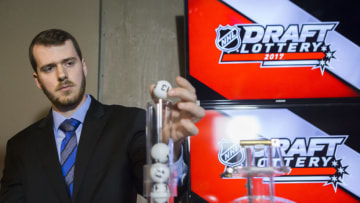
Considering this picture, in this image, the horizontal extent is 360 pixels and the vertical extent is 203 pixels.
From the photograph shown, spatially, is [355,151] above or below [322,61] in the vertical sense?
below

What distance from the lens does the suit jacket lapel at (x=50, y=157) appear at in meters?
1.56

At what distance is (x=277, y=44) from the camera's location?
1.87m

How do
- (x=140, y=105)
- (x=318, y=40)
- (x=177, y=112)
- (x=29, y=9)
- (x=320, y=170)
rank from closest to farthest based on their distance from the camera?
(x=177, y=112) < (x=320, y=170) < (x=318, y=40) < (x=140, y=105) < (x=29, y=9)

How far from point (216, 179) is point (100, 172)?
0.60 m

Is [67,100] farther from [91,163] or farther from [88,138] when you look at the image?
[91,163]

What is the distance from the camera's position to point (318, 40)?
6.10ft

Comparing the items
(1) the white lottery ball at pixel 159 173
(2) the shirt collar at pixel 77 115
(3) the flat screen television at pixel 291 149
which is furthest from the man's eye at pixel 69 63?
(1) the white lottery ball at pixel 159 173

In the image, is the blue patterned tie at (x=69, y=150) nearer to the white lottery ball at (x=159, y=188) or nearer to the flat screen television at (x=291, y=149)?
the flat screen television at (x=291, y=149)

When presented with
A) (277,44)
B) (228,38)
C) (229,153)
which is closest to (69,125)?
(229,153)

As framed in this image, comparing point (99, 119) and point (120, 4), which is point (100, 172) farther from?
point (120, 4)

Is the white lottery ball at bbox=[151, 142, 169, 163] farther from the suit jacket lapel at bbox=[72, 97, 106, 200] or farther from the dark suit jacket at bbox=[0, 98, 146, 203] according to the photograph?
the suit jacket lapel at bbox=[72, 97, 106, 200]

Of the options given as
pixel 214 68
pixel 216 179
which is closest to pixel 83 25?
pixel 214 68

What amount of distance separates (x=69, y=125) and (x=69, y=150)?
14 cm

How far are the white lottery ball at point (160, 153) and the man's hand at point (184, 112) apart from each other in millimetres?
176
